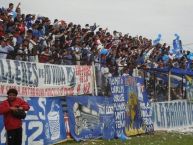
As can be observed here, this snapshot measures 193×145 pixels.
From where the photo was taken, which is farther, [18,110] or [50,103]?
[50,103]

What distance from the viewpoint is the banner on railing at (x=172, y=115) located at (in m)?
23.7

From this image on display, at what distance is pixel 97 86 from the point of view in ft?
64.5

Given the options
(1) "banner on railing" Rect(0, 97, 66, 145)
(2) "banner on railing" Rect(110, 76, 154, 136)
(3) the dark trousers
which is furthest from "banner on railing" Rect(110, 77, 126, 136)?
(3) the dark trousers

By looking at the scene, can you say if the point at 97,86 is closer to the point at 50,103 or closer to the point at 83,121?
the point at 83,121

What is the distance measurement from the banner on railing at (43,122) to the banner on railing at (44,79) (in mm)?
321

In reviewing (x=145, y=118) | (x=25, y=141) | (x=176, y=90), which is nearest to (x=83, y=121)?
(x=25, y=141)

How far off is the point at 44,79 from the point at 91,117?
9.12ft

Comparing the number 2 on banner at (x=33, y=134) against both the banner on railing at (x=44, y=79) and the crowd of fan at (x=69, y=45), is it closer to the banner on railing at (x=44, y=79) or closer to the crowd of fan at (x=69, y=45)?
the banner on railing at (x=44, y=79)

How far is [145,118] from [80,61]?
453 cm

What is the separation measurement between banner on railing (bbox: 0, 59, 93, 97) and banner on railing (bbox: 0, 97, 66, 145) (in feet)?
1.05

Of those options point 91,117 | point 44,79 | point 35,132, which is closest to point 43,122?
point 35,132

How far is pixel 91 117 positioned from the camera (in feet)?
61.0

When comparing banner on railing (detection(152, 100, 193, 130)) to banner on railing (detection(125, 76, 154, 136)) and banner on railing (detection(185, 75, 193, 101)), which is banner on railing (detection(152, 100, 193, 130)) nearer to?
banner on railing (detection(185, 75, 193, 101))

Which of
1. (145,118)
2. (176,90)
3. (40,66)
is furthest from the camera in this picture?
(176,90)
